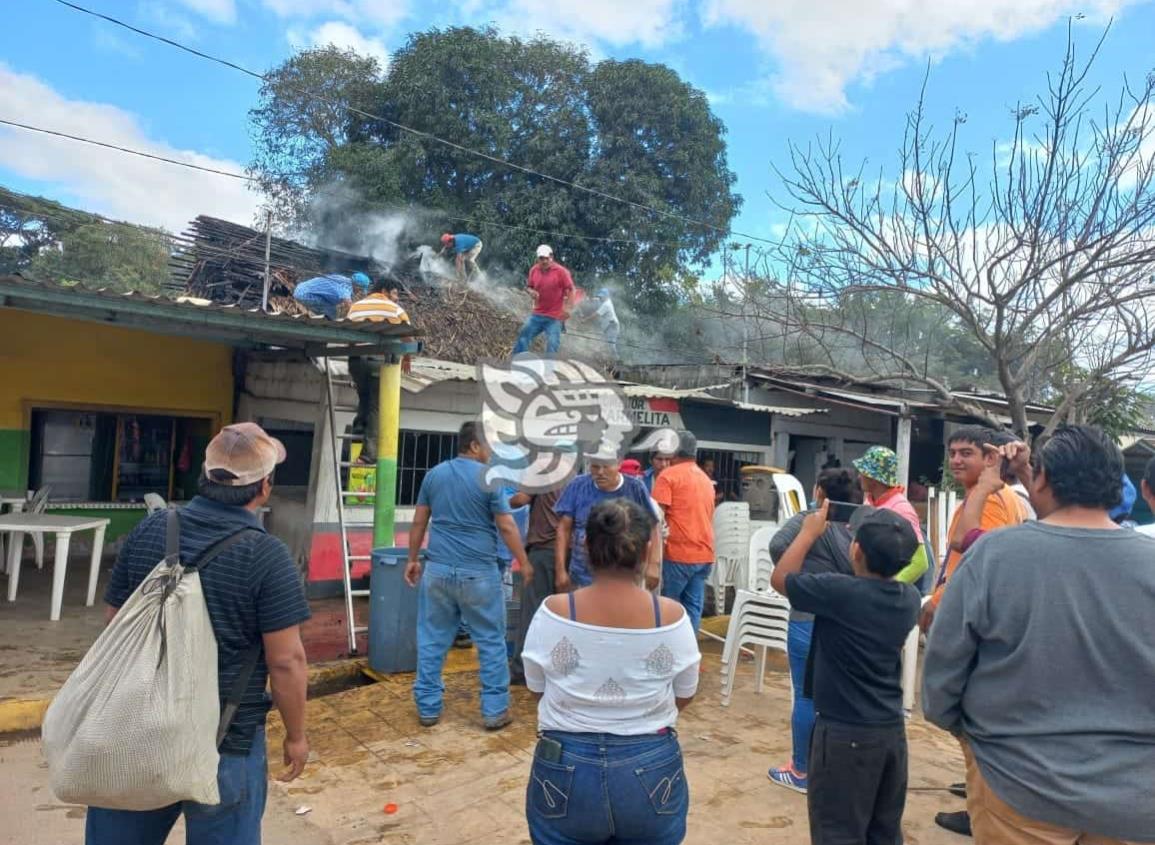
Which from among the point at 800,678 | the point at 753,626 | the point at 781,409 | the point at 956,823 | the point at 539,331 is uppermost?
the point at 539,331

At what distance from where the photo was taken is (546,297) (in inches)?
323

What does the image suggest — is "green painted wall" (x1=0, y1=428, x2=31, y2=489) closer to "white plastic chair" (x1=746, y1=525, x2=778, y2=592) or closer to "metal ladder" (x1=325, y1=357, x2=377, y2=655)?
"metal ladder" (x1=325, y1=357, x2=377, y2=655)

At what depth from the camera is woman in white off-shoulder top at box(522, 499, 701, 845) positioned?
2066 mm

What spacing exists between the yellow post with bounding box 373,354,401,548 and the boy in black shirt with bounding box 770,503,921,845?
455 cm

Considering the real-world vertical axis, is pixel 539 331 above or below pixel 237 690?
above

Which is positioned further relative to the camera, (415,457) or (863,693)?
(415,457)

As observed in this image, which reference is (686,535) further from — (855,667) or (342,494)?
(342,494)

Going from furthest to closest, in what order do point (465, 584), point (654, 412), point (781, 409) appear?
1. point (781, 409)
2. point (654, 412)
3. point (465, 584)

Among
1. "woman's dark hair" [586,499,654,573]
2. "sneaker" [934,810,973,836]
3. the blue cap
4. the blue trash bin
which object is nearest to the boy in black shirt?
"woman's dark hair" [586,499,654,573]

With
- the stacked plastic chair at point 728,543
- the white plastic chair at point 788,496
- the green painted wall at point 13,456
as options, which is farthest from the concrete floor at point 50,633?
the white plastic chair at point 788,496

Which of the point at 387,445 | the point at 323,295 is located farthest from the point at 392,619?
the point at 323,295

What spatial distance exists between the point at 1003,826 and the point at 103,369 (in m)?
9.42

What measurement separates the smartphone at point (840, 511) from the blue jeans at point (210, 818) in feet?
7.44

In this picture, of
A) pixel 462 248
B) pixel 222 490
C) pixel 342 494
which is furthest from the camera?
pixel 462 248
